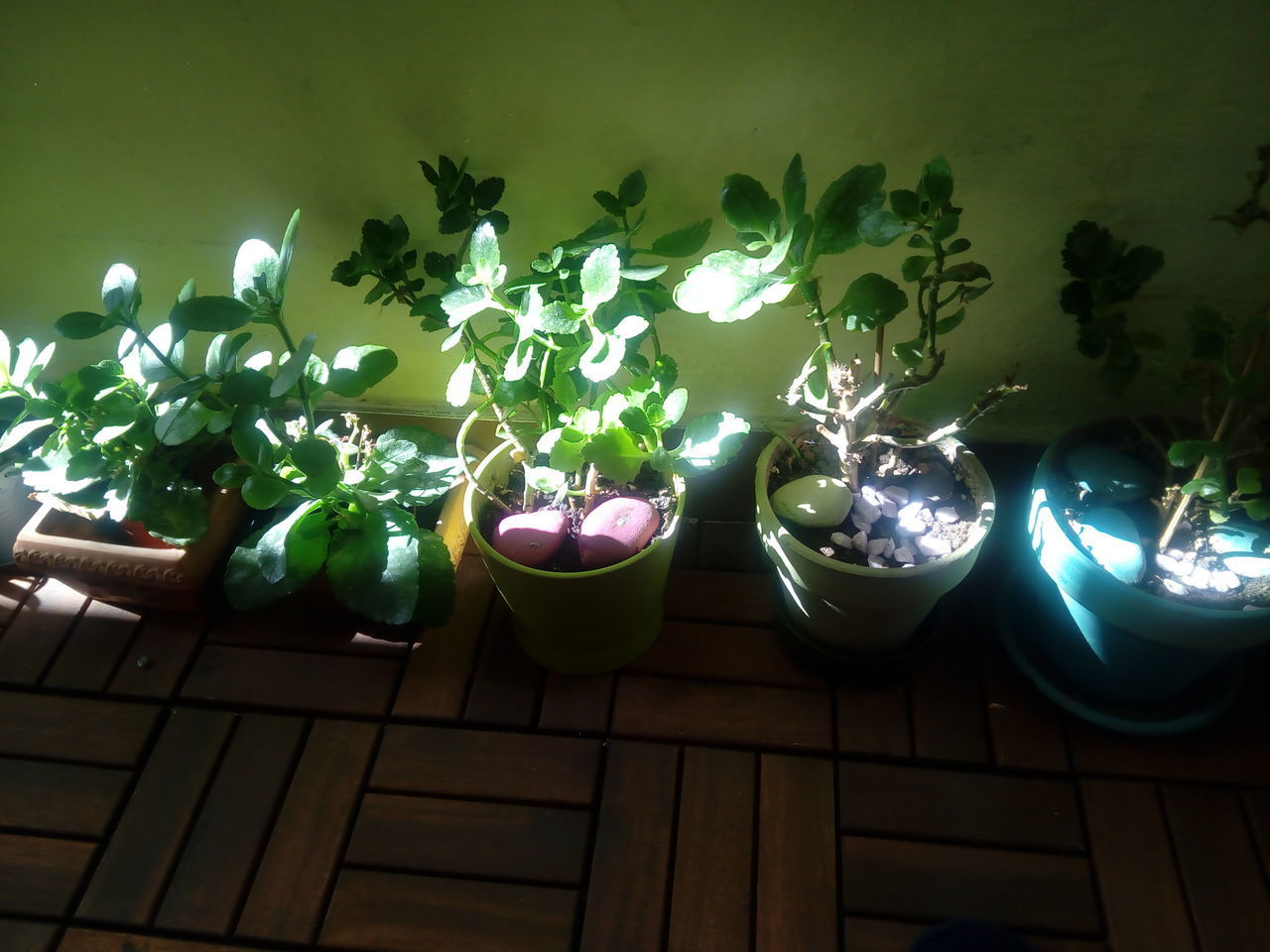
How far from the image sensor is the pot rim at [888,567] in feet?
3.22

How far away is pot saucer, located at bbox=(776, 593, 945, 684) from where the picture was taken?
1.18 meters

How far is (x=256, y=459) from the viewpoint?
0.95 meters

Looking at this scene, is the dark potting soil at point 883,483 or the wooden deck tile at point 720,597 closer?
the dark potting soil at point 883,483

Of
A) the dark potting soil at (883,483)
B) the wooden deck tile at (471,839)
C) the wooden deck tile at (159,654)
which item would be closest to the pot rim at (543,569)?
the dark potting soil at (883,483)

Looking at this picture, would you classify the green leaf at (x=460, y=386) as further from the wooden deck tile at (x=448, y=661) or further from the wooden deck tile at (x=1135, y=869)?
the wooden deck tile at (x=1135, y=869)

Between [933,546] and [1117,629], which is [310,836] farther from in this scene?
[1117,629]

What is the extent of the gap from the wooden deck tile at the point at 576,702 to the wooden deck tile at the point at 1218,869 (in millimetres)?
717

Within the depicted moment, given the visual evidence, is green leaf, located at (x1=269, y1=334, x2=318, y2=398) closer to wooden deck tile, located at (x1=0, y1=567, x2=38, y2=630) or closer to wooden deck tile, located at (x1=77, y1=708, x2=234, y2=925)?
wooden deck tile, located at (x1=77, y1=708, x2=234, y2=925)

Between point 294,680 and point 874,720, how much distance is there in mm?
809

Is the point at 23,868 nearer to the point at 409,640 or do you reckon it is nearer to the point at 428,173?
the point at 409,640

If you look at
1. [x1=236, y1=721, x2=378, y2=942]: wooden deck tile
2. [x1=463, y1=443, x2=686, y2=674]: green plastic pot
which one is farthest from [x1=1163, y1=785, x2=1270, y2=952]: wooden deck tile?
[x1=236, y1=721, x2=378, y2=942]: wooden deck tile

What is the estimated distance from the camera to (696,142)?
3.36ft

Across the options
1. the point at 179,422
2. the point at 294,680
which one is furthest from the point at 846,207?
the point at 294,680

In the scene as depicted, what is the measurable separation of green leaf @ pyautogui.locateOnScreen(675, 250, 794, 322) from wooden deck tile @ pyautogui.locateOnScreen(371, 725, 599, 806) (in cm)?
64
